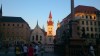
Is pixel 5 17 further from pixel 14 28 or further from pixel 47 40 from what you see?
pixel 47 40

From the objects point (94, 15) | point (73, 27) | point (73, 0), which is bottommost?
point (73, 27)

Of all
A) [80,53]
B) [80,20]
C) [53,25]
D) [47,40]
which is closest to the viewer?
[80,53]

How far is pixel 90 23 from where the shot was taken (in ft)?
257

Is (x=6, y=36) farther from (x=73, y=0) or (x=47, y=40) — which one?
(x=73, y=0)

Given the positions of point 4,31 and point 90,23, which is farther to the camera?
point 4,31

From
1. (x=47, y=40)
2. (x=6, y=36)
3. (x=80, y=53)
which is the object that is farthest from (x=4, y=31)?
(x=80, y=53)

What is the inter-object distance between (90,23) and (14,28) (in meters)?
39.5

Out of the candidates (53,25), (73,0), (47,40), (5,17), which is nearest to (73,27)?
(73,0)

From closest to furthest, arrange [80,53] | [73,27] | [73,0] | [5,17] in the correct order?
[80,53] < [73,27] < [73,0] < [5,17]

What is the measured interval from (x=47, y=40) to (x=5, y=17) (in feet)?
91.4

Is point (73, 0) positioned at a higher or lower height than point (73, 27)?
higher

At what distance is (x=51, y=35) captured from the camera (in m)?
122

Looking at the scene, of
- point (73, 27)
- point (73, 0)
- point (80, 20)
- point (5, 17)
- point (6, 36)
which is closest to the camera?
point (73, 27)

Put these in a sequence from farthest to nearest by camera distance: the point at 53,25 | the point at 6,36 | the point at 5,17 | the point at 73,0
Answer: the point at 53,25 < the point at 5,17 < the point at 6,36 < the point at 73,0
